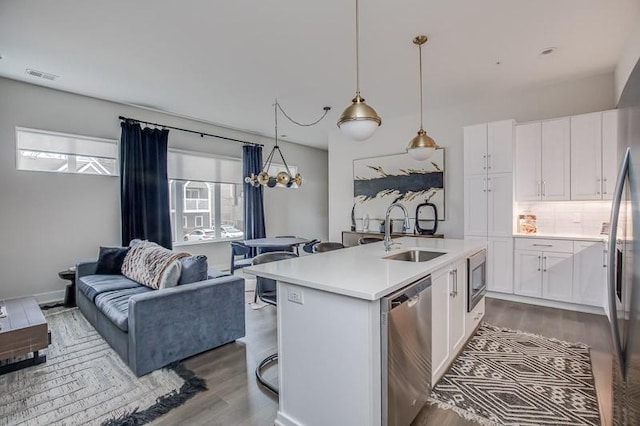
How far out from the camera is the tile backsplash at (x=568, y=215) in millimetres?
4012

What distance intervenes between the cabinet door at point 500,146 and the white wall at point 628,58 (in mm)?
1125

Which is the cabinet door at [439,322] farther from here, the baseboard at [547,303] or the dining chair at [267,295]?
the baseboard at [547,303]

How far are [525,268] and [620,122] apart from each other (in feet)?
11.5

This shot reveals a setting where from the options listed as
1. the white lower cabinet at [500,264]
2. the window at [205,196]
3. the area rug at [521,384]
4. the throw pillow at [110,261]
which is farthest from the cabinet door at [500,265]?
the throw pillow at [110,261]

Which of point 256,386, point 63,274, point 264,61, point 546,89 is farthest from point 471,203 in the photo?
point 63,274

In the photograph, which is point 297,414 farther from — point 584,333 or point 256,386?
point 584,333

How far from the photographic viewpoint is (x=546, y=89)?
4.33 m

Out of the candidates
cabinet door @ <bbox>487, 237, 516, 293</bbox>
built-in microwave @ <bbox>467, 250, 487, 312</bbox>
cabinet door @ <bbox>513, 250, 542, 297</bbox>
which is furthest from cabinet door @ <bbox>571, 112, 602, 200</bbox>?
built-in microwave @ <bbox>467, 250, 487, 312</bbox>

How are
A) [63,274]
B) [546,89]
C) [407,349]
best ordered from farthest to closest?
[546,89], [63,274], [407,349]

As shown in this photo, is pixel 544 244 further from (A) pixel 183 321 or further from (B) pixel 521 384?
(A) pixel 183 321

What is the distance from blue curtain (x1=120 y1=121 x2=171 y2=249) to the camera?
476 centimetres

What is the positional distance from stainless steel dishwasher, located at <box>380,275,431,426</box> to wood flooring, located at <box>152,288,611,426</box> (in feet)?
0.85

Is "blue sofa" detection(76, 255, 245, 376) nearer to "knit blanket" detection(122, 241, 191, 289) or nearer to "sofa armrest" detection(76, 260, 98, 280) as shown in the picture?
"knit blanket" detection(122, 241, 191, 289)

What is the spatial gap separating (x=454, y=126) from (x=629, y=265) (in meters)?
4.60
